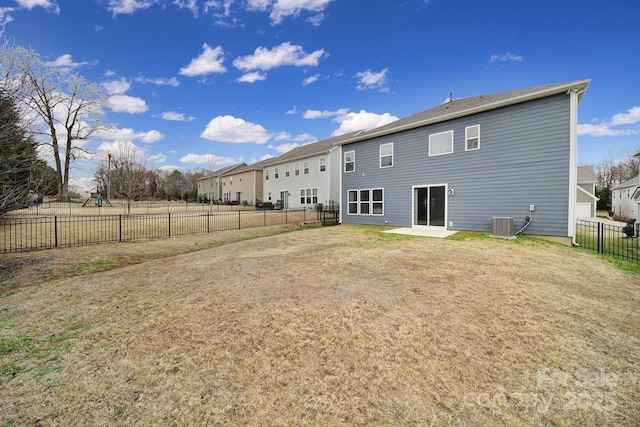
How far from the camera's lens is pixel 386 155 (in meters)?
13.8

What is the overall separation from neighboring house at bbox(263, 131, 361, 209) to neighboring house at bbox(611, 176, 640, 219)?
85.8ft

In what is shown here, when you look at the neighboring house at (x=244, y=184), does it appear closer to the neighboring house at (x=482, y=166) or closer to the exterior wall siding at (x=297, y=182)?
the exterior wall siding at (x=297, y=182)

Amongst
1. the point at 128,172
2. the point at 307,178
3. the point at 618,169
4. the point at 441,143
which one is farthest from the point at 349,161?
the point at 618,169

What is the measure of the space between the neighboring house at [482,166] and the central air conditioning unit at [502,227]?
703mm

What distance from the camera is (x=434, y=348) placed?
281 cm

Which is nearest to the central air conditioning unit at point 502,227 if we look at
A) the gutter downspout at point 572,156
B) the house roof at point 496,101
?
the gutter downspout at point 572,156

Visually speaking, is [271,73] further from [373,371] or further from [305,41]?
[373,371]

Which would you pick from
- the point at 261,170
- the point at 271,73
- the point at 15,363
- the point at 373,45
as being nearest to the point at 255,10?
the point at 271,73

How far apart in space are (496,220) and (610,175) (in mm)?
52282

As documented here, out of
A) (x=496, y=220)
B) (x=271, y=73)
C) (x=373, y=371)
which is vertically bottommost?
(x=373, y=371)

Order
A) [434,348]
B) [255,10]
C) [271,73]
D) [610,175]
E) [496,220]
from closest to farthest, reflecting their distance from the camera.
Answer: [434,348] → [496,220] → [255,10] → [271,73] → [610,175]

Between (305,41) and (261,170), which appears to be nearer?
(305,41)

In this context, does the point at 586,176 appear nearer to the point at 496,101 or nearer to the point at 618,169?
the point at 618,169

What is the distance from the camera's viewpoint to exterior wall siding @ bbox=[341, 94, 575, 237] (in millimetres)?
8844
